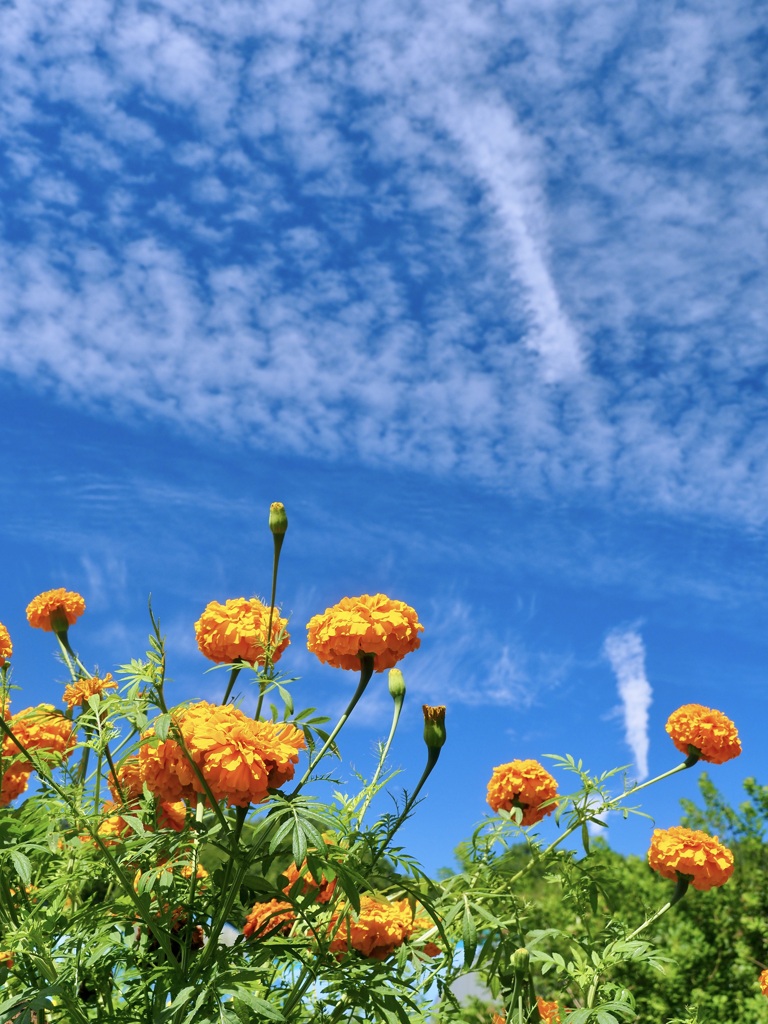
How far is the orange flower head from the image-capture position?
3230 mm

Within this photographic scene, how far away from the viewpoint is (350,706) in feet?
7.54

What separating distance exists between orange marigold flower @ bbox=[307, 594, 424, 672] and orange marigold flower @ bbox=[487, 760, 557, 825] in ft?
4.27

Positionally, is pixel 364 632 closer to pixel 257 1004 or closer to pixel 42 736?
pixel 257 1004

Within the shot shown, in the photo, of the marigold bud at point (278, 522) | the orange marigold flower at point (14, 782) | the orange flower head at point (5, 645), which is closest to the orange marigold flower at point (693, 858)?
the marigold bud at point (278, 522)

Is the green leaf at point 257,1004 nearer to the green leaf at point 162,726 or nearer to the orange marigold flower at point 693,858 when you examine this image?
the green leaf at point 162,726

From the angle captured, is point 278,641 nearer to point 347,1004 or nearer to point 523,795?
point 347,1004

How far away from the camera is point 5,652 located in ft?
10.7

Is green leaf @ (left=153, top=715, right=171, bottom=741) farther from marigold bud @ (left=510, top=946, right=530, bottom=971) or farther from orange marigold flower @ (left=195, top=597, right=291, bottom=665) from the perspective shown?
marigold bud @ (left=510, top=946, right=530, bottom=971)

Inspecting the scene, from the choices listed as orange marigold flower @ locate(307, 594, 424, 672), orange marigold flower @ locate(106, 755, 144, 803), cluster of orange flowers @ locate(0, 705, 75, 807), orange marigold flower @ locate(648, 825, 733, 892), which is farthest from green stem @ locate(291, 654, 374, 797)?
orange marigold flower @ locate(648, 825, 733, 892)

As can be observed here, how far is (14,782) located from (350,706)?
1.66 m

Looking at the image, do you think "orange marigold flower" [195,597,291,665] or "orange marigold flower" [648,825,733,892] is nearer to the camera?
"orange marigold flower" [195,597,291,665]

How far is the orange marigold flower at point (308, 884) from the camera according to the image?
2.29m

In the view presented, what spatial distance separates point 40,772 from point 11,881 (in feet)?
1.55

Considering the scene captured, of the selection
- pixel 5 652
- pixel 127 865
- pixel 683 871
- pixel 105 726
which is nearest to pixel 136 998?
pixel 127 865
